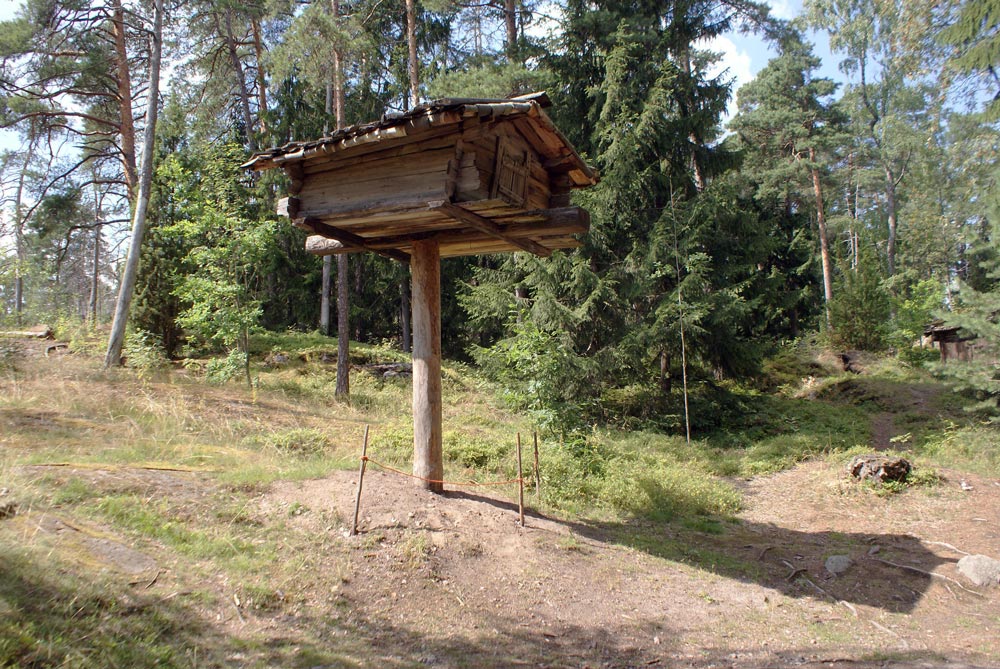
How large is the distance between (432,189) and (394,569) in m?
3.48

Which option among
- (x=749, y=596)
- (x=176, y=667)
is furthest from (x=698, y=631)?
(x=176, y=667)

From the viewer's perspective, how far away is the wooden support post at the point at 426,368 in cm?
677

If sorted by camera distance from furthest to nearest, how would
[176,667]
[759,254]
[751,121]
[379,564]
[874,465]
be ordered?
[751,121]
[759,254]
[874,465]
[379,564]
[176,667]

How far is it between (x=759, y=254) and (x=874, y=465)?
6957mm

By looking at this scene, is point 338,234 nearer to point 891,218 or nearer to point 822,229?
point 822,229

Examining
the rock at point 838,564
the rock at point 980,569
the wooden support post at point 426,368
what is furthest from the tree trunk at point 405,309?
the rock at point 980,569

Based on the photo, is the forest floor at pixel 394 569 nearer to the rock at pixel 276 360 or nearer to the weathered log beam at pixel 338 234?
the weathered log beam at pixel 338 234

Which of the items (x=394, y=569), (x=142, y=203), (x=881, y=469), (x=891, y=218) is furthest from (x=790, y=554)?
(x=891, y=218)

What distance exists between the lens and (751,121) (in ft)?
96.7

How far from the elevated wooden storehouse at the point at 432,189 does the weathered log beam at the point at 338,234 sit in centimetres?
1

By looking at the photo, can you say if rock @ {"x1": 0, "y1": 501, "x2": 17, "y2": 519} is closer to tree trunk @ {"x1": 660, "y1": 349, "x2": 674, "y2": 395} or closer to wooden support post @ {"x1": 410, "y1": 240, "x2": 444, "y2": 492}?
wooden support post @ {"x1": 410, "y1": 240, "x2": 444, "y2": 492}

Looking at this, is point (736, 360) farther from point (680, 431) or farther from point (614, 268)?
point (614, 268)

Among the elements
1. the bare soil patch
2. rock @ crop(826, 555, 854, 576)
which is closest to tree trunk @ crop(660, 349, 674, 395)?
the bare soil patch

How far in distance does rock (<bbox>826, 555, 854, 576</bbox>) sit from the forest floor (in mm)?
88
